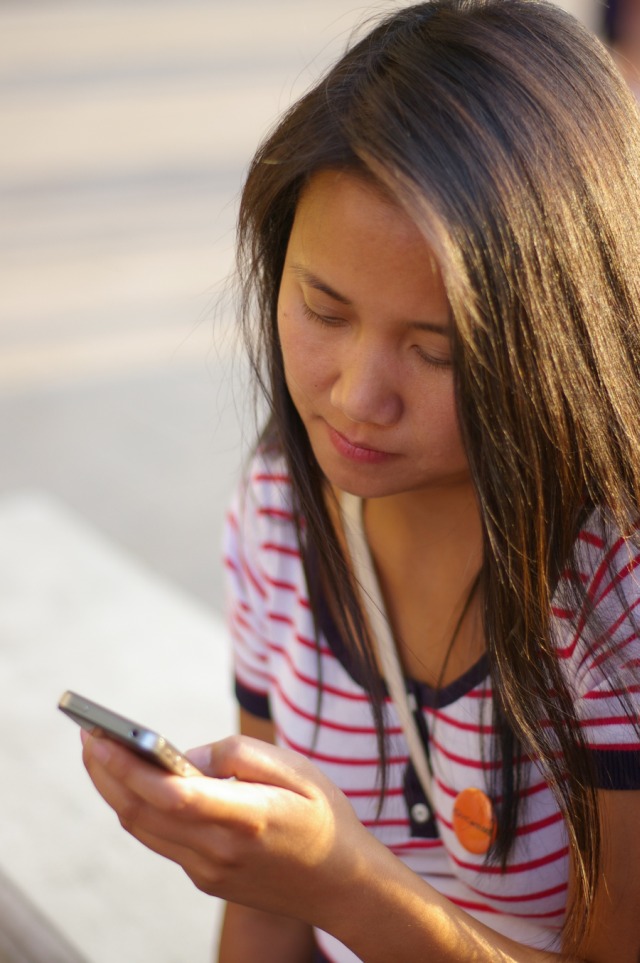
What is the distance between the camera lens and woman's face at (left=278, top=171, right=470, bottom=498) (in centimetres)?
93

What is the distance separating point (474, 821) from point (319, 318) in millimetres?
473

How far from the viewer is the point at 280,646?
1294 millimetres

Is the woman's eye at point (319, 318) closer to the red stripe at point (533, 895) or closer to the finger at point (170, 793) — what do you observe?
the finger at point (170, 793)

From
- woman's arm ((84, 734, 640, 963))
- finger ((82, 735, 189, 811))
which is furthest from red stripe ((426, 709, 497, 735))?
finger ((82, 735, 189, 811))

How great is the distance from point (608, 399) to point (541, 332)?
0.31ft

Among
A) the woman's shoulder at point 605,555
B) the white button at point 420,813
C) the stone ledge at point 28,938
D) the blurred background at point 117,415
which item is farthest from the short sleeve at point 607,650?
the stone ledge at point 28,938

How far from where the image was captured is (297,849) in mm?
898

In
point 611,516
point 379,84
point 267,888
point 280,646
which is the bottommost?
point 267,888

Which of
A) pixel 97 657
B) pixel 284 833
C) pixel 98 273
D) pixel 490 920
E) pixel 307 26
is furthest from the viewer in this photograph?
pixel 307 26

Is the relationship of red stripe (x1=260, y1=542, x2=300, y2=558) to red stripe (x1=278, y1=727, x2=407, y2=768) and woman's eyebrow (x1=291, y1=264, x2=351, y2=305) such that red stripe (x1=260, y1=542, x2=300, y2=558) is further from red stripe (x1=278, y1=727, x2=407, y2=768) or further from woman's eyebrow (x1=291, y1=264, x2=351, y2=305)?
woman's eyebrow (x1=291, y1=264, x2=351, y2=305)

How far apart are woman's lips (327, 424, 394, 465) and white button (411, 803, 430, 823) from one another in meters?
0.35

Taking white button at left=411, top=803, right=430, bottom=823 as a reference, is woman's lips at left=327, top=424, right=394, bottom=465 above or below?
above

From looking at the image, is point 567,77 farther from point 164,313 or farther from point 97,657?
point 164,313

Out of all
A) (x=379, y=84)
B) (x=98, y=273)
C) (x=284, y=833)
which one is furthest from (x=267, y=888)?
(x=98, y=273)
